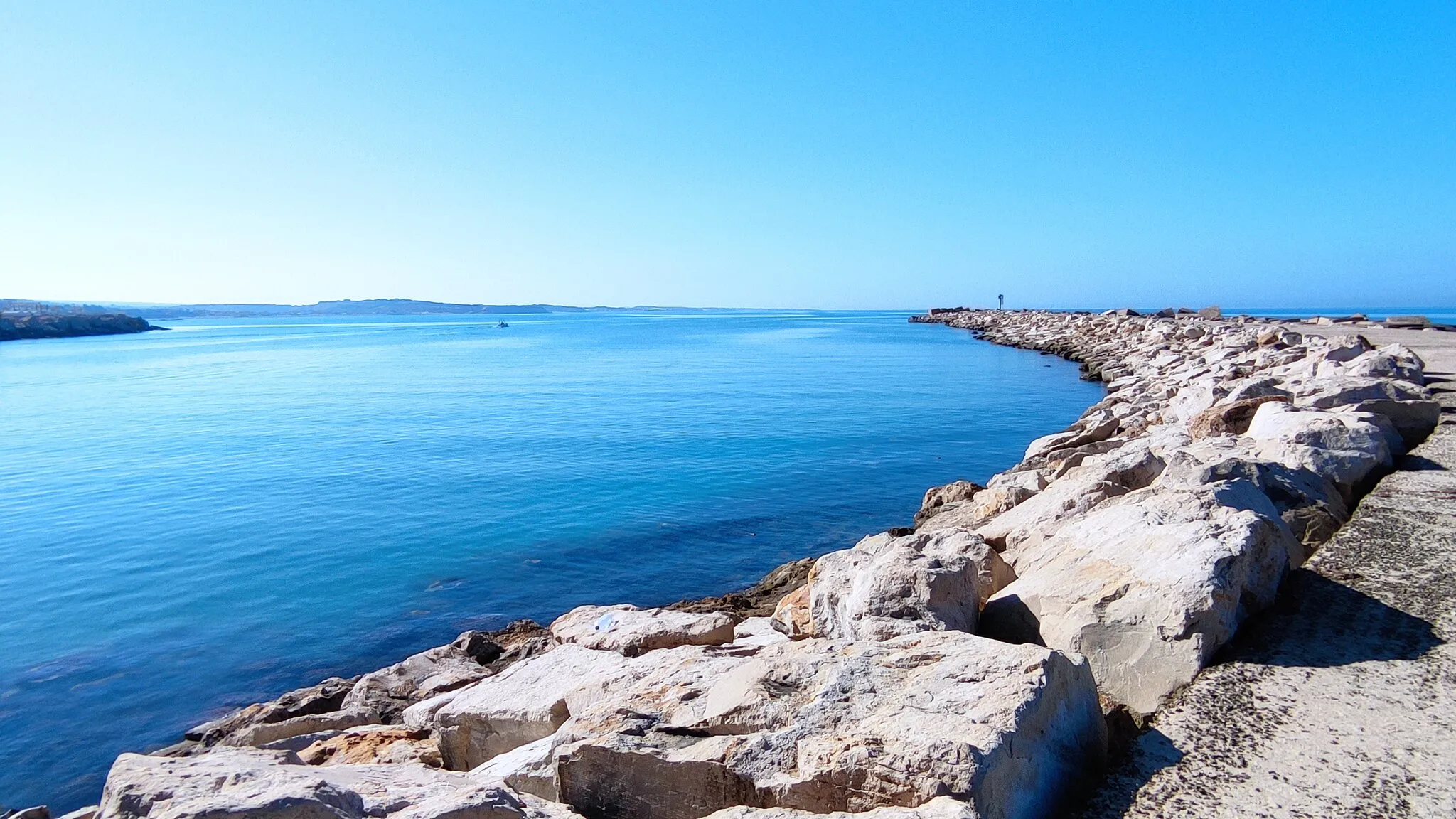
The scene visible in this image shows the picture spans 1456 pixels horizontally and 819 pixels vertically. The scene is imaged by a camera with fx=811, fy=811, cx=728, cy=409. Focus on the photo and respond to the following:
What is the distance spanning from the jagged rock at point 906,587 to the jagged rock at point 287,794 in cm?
190

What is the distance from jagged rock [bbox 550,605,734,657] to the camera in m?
5.43

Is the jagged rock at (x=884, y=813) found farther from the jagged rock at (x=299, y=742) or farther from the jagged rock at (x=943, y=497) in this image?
the jagged rock at (x=943, y=497)

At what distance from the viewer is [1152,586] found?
377 cm

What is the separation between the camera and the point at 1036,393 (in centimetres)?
2688

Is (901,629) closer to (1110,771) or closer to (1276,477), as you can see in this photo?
(1110,771)

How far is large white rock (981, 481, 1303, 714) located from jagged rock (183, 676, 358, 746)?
550cm

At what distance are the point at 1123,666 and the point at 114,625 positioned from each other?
34.0ft

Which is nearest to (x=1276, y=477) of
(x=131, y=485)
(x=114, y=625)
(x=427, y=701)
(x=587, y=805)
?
(x=587, y=805)

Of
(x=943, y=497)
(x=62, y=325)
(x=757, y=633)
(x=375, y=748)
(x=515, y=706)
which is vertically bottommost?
(x=943, y=497)

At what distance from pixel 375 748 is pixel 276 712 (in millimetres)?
2394

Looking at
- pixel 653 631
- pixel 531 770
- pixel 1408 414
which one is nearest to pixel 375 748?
pixel 653 631

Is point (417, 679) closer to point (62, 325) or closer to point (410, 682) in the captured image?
point (410, 682)

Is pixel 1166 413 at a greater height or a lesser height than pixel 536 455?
greater

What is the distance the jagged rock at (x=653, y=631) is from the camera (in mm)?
5434
